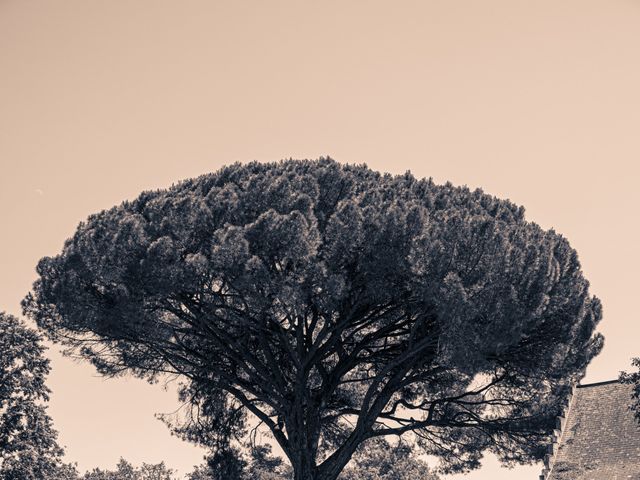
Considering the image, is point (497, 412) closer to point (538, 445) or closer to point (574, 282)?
point (538, 445)

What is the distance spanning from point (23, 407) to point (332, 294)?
20.4 meters

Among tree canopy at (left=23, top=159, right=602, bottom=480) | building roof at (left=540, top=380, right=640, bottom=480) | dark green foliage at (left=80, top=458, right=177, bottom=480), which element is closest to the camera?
tree canopy at (left=23, top=159, right=602, bottom=480)

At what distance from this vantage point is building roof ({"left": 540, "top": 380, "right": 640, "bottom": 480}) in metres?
27.5

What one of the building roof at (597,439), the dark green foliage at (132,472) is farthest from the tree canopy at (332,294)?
the dark green foliage at (132,472)

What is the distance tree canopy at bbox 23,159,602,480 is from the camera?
20.8 meters

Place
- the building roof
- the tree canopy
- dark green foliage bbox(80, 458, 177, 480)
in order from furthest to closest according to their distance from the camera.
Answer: dark green foliage bbox(80, 458, 177, 480), the building roof, the tree canopy

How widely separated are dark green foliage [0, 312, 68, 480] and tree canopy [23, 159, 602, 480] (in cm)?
971

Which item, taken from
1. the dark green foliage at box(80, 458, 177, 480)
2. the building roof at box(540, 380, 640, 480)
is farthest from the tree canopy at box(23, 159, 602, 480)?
the dark green foliage at box(80, 458, 177, 480)

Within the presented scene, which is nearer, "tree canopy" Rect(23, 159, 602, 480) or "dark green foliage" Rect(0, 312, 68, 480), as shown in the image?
"tree canopy" Rect(23, 159, 602, 480)

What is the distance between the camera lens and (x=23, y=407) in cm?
3544

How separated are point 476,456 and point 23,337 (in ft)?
64.1

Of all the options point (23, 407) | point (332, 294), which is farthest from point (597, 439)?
point (23, 407)

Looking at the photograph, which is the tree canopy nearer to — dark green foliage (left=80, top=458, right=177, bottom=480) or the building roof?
the building roof

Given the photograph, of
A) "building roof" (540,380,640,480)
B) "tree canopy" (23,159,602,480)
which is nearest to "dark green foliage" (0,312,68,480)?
"tree canopy" (23,159,602,480)
